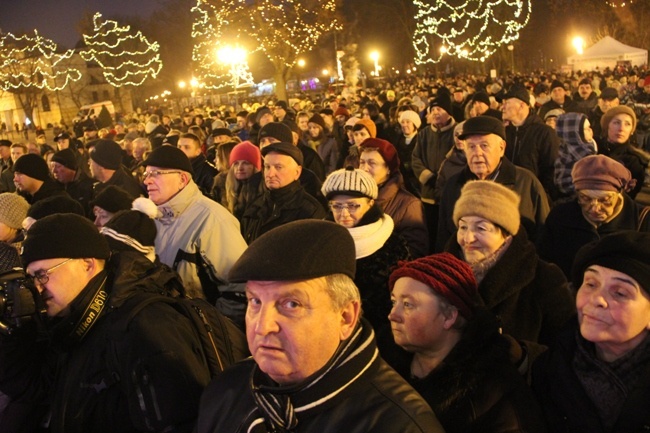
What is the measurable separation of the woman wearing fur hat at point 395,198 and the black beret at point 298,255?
301 centimetres

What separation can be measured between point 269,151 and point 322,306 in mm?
3623

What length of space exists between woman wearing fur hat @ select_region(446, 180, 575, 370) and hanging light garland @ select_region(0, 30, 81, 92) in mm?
41572

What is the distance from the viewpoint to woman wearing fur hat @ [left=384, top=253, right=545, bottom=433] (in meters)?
2.34

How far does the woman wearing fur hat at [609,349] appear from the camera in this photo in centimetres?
230

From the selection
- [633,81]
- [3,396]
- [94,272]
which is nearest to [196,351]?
[94,272]

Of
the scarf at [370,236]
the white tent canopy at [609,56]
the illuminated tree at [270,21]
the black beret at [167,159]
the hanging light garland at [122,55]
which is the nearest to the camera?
the scarf at [370,236]

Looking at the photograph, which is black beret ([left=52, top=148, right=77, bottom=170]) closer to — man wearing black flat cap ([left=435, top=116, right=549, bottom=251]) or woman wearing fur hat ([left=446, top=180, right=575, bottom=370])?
man wearing black flat cap ([left=435, top=116, right=549, bottom=251])

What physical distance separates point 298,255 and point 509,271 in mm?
1788

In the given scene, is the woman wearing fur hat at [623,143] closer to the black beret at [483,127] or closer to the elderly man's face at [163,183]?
the black beret at [483,127]

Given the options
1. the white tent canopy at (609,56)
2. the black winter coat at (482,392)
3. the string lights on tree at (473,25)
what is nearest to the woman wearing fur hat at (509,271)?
the black winter coat at (482,392)

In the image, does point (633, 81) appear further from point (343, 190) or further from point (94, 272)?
point (94, 272)

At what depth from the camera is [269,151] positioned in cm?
537

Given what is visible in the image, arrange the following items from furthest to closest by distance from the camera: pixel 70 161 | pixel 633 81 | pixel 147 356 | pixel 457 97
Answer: pixel 633 81 → pixel 457 97 → pixel 70 161 → pixel 147 356

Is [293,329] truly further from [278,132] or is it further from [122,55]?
[122,55]
